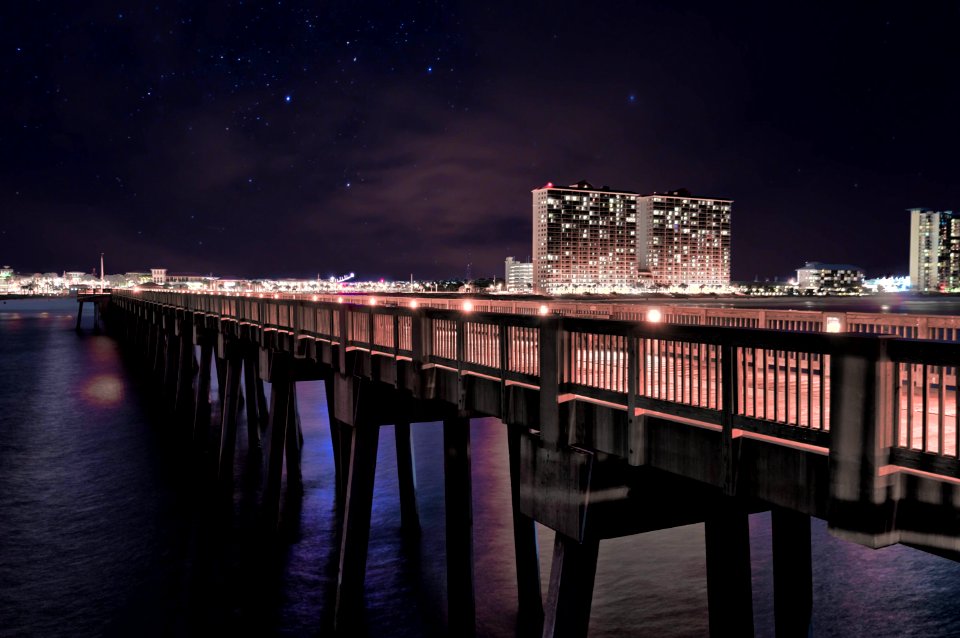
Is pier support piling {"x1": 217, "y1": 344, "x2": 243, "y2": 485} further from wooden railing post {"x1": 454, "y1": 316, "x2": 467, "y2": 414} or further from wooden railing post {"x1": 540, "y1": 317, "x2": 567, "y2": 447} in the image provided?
wooden railing post {"x1": 540, "y1": 317, "x2": 567, "y2": 447}

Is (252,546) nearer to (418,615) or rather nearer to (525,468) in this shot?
(418,615)

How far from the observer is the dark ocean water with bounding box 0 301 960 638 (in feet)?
51.6

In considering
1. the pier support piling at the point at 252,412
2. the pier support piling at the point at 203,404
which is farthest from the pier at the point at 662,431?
the pier support piling at the point at 252,412

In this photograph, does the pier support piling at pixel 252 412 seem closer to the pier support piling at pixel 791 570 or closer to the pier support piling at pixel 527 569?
the pier support piling at pixel 527 569

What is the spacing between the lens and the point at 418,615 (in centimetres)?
1587

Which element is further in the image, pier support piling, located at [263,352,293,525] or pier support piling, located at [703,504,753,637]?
pier support piling, located at [263,352,293,525]

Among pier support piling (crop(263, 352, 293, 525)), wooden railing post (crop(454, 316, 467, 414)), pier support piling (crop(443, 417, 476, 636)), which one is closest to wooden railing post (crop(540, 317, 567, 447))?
wooden railing post (crop(454, 316, 467, 414))

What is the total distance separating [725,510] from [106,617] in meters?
14.3

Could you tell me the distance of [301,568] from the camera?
59.2 feet

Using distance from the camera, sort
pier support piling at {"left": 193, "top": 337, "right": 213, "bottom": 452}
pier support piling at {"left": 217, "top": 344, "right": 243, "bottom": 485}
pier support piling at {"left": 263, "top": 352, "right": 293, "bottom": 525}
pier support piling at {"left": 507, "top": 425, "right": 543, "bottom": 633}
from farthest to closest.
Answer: pier support piling at {"left": 193, "top": 337, "right": 213, "bottom": 452}, pier support piling at {"left": 217, "top": 344, "right": 243, "bottom": 485}, pier support piling at {"left": 263, "top": 352, "right": 293, "bottom": 525}, pier support piling at {"left": 507, "top": 425, "right": 543, "bottom": 633}

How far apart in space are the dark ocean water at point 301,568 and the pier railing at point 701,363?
6.47m

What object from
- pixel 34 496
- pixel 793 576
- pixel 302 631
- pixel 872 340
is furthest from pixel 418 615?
pixel 34 496

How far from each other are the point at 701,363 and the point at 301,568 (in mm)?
14540

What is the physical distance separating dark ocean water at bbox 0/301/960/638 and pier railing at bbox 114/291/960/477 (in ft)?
21.2
